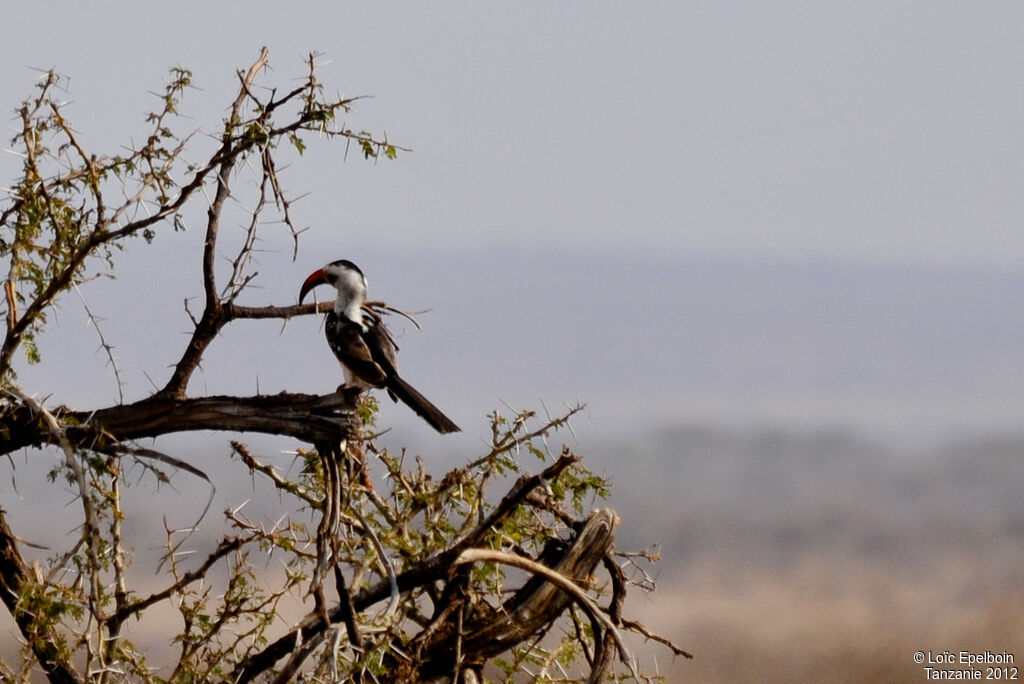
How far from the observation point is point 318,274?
275 inches

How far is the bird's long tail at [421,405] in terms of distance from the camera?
6.04 metres

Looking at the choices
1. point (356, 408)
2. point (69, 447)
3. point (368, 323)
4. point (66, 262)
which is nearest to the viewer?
point (356, 408)

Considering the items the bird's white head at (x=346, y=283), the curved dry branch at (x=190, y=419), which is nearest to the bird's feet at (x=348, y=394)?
the curved dry branch at (x=190, y=419)

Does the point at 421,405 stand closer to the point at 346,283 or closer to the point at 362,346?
the point at 362,346

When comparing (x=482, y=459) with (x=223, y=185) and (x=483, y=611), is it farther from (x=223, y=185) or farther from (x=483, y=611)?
(x=223, y=185)

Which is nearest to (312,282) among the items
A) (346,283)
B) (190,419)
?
(346,283)

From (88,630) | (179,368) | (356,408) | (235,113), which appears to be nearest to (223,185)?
(235,113)

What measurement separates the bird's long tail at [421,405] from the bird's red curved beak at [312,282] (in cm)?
94

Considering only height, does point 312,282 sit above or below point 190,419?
above

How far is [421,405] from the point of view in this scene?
6195 mm

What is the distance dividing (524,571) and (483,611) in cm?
34

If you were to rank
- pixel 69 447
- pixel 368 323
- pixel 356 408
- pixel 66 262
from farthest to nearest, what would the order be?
1. pixel 368 323
2. pixel 66 262
3. pixel 69 447
4. pixel 356 408

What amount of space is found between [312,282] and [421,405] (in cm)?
129

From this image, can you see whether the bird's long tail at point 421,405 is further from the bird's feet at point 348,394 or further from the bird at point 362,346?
the bird's feet at point 348,394
